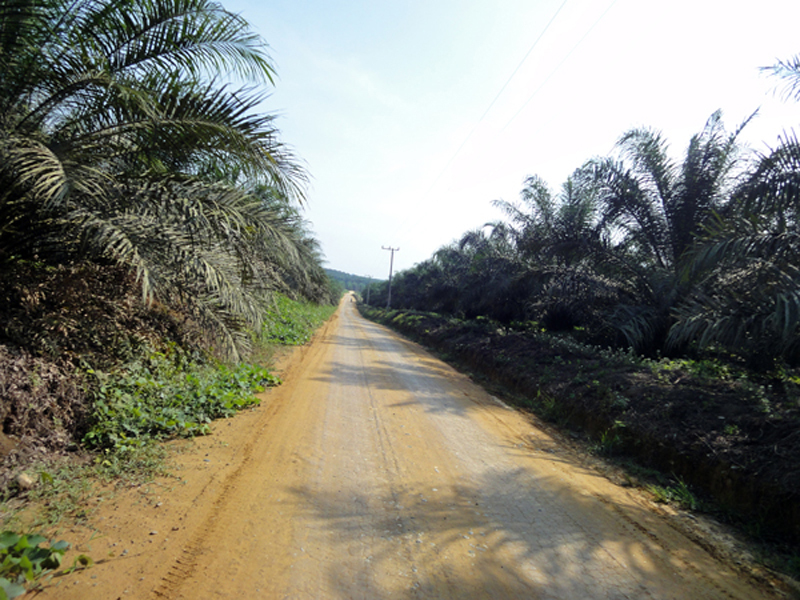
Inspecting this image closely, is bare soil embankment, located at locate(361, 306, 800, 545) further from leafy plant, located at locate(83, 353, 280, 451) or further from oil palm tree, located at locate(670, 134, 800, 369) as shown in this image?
leafy plant, located at locate(83, 353, 280, 451)

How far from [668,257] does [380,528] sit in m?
9.98

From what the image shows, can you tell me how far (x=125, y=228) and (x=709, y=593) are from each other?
540 centimetres

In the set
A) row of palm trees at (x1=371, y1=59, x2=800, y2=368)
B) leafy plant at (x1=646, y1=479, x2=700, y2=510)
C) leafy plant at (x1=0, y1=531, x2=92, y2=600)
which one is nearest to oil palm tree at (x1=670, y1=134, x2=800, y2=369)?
row of palm trees at (x1=371, y1=59, x2=800, y2=368)

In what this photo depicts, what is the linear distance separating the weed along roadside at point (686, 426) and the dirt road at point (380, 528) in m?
0.81

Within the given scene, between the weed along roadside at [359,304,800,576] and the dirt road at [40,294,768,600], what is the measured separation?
2.65 feet

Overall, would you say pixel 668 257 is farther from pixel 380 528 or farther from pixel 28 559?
pixel 28 559

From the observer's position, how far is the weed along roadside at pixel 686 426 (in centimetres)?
385

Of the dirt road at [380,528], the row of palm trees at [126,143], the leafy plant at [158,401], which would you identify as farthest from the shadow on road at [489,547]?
the row of palm trees at [126,143]

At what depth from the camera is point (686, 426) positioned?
5.08 m

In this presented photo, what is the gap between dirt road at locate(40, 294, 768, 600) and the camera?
253 cm

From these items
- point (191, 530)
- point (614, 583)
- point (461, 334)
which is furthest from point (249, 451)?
point (461, 334)

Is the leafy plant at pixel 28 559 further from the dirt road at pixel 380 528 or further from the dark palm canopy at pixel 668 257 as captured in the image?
the dark palm canopy at pixel 668 257

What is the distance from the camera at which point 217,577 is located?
8.14 feet

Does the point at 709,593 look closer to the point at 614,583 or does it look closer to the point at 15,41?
the point at 614,583
